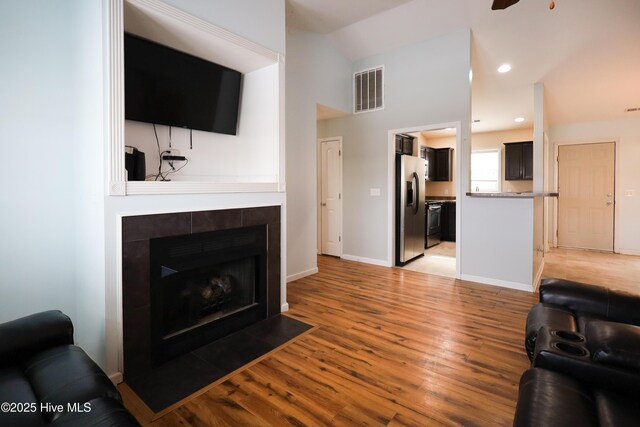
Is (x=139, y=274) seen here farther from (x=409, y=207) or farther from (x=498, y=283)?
(x=409, y=207)

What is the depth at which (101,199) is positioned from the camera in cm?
200

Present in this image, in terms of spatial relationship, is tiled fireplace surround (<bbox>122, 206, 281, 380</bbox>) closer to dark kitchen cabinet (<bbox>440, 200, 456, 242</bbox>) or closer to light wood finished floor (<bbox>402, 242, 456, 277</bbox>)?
light wood finished floor (<bbox>402, 242, 456, 277</bbox>)

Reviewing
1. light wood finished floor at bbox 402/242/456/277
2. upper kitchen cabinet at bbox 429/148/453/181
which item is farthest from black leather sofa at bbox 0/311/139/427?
upper kitchen cabinet at bbox 429/148/453/181

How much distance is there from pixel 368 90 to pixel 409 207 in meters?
2.08

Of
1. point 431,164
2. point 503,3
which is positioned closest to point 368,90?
point 503,3

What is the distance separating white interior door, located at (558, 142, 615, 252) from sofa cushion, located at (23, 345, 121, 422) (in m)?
8.50

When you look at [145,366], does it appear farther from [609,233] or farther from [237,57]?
[609,233]

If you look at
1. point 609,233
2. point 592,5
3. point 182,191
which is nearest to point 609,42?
point 592,5

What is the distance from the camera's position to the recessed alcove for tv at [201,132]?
2008 mm

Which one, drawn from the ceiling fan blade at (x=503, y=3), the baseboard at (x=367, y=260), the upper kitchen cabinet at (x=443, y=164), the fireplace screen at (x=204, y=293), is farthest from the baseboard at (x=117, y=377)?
the upper kitchen cabinet at (x=443, y=164)

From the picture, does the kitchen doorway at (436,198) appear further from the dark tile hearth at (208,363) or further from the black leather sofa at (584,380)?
the black leather sofa at (584,380)

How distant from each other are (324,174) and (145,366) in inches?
170

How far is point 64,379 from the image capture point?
132 cm

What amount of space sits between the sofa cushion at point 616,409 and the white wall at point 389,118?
349 centimetres
